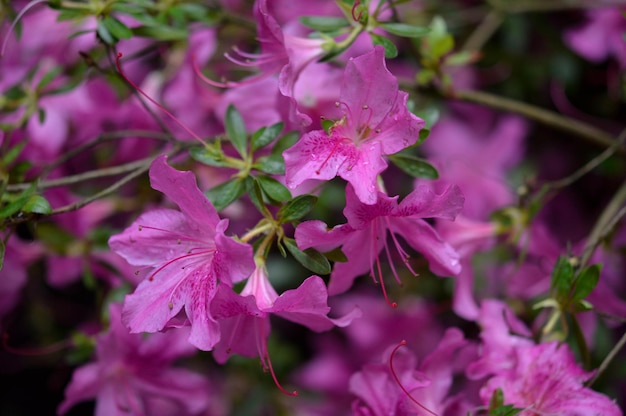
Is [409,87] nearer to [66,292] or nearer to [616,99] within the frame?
[616,99]

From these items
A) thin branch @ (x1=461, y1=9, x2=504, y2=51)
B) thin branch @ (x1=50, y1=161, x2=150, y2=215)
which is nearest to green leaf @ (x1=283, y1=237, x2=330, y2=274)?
thin branch @ (x1=50, y1=161, x2=150, y2=215)

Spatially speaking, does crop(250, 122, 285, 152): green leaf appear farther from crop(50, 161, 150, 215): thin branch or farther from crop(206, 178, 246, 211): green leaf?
crop(50, 161, 150, 215): thin branch

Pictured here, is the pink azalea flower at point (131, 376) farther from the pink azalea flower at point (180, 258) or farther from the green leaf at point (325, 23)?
the green leaf at point (325, 23)

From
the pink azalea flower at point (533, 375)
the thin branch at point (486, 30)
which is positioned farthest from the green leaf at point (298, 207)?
the thin branch at point (486, 30)

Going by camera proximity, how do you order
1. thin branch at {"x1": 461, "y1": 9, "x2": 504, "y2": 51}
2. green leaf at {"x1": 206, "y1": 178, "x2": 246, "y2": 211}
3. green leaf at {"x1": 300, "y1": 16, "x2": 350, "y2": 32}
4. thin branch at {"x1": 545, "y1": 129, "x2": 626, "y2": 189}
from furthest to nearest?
thin branch at {"x1": 461, "y1": 9, "x2": 504, "y2": 51}
thin branch at {"x1": 545, "y1": 129, "x2": 626, "y2": 189}
green leaf at {"x1": 300, "y1": 16, "x2": 350, "y2": 32}
green leaf at {"x1": 206, "y1": 178, "x2": 246, "y2": 211}

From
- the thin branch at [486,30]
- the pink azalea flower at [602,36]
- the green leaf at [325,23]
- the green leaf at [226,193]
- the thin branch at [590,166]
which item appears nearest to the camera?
the green leaf at [226,193]

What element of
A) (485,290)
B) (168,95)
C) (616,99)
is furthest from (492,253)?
(168,95)
